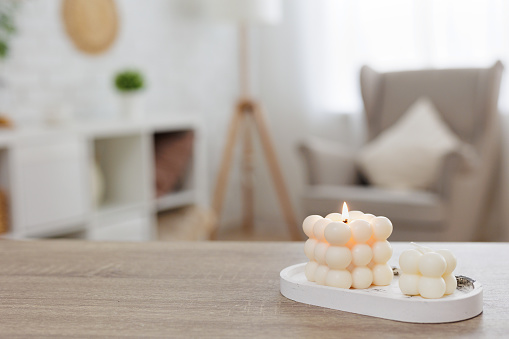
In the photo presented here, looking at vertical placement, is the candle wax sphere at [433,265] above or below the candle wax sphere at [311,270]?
above

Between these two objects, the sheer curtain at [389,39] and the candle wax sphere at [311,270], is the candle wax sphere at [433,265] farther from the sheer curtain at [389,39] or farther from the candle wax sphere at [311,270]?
the sheer curtain at [389,39]

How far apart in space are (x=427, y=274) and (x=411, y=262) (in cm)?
2

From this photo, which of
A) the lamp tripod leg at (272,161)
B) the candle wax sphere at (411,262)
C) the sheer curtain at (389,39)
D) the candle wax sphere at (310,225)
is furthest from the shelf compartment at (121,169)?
the candle wax sphere at (411,262)

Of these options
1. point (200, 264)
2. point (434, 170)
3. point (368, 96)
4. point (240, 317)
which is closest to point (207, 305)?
point (240, 317)

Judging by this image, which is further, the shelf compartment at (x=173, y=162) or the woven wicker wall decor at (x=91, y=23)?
the shelf compartment at (x=173, y=162)

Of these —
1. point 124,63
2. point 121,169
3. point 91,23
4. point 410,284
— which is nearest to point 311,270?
point 410,284

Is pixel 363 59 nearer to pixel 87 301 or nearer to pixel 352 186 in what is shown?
pixel 352 186

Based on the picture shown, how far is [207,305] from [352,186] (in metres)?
2.49

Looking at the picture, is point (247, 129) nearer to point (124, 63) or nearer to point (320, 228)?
point (124, 63)

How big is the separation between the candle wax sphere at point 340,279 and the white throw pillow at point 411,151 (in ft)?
7.33

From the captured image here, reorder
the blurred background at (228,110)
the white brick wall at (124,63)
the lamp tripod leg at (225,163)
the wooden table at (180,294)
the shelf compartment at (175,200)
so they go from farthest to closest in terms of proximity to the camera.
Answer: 1. the lamp tripod leg at (225,163)
2. the shelf compartment at (175,200)
3. the white brick wall at (124,63)
4. the blurred background at (228,110)
5. the wooden table at (180,294)

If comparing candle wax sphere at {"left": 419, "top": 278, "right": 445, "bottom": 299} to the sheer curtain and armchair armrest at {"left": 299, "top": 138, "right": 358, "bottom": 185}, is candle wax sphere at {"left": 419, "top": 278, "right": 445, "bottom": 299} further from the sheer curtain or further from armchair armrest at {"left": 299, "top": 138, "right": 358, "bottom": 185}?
the sheer curtain

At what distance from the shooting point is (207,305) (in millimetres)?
773

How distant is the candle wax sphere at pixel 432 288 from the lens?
71cm
